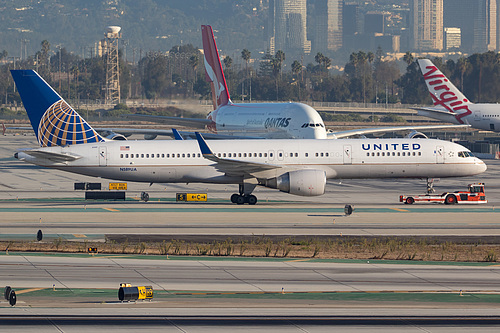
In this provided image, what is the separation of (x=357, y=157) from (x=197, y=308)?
2818 centimetres

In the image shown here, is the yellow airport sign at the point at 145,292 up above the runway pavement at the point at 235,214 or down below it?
above

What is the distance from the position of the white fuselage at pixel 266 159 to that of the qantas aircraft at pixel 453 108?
53.7 m

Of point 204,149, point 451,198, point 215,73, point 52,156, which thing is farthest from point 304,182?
point 215,73

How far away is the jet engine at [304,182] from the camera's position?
48.1 meters

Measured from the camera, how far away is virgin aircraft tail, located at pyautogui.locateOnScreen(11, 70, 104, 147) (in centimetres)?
5078

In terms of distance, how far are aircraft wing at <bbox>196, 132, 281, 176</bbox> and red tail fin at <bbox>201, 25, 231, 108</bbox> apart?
42001mm

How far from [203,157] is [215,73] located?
A: 44.7 meters

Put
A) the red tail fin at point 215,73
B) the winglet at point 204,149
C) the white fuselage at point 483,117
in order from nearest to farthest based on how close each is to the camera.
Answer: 1. the winglet at point 204,149
2. the red tail fin at point 215,73
3. the white fuselage at point 483,117

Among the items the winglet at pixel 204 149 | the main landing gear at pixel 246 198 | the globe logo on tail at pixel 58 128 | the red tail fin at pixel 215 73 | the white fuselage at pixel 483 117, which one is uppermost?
the red tail fin at pixel 215 73

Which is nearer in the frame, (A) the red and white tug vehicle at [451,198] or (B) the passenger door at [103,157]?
(A) the red and white tug vehicle at [451,198]

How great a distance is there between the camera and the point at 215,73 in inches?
3686

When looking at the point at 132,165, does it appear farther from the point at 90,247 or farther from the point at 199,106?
the point at 199,106

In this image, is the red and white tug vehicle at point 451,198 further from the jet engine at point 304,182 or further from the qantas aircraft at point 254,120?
the qantas aircraft at point 254,120

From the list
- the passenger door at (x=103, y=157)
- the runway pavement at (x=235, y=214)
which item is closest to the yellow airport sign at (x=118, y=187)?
the runway pavement at (x=235, y=214)
